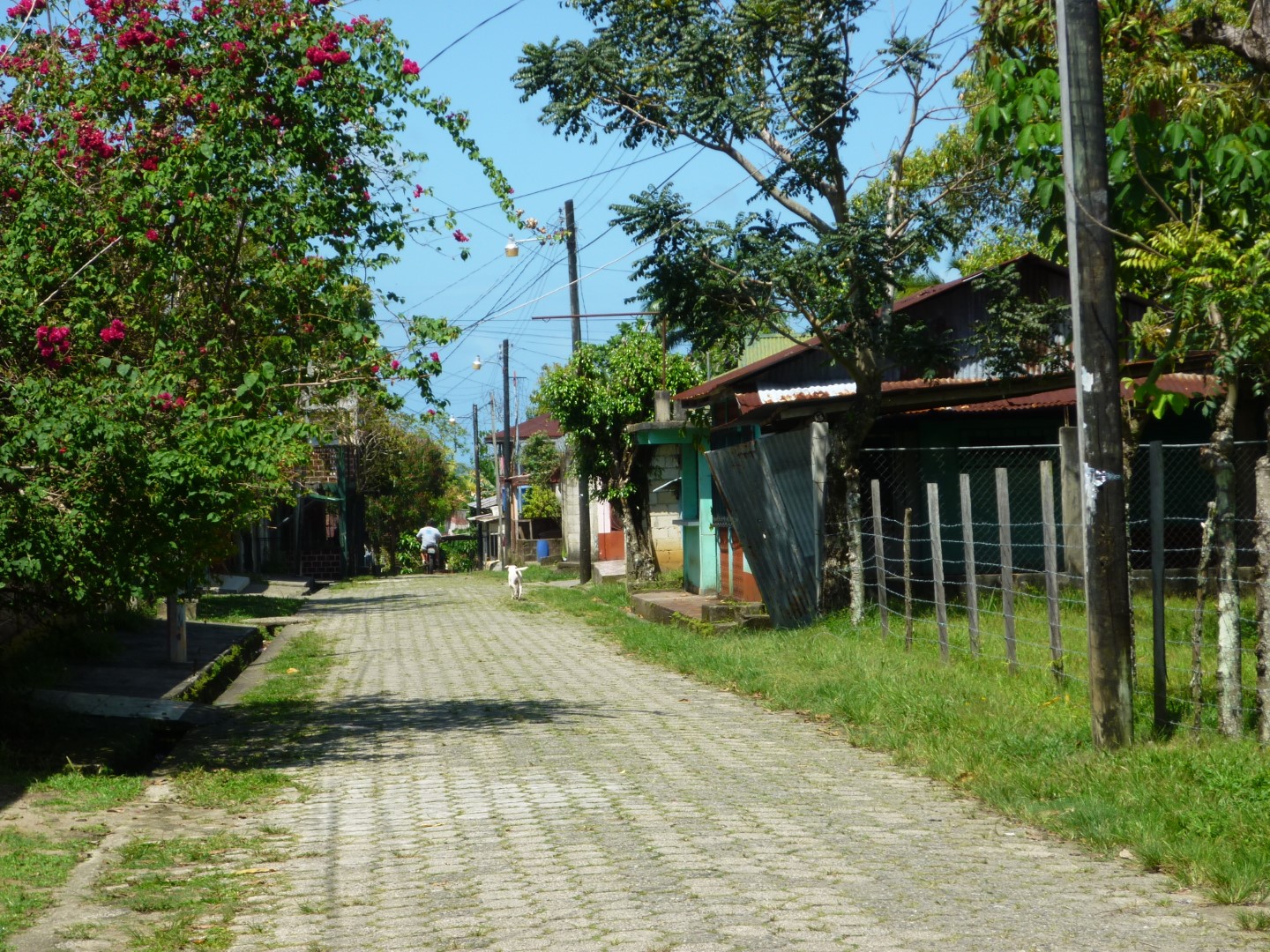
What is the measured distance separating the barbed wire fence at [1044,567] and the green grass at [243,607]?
11077mm

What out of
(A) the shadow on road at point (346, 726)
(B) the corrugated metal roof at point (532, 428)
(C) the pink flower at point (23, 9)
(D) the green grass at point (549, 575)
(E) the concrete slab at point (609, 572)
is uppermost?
(B) the corrugated metal roof at point (532, 428)

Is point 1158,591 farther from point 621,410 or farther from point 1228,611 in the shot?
point 621,410

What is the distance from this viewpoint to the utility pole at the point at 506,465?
4934 centimetres

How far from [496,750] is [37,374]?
3.87m

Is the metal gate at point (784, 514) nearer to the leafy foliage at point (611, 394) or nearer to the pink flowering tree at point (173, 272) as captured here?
the pink flowering tree at point (173, 272)

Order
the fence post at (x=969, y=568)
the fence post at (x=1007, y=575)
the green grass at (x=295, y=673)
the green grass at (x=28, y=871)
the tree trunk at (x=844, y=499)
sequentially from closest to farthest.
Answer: the green grass at (x=28, y=871) < the fence post at (x=1007, y=575) < the fence post at (x=969, y=568) < the green grass at (x=295, y=673) < the tree trunk at (x=844, y=499)

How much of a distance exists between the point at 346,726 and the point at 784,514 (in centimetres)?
673

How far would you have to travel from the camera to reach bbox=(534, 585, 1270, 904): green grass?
6012 millimetres

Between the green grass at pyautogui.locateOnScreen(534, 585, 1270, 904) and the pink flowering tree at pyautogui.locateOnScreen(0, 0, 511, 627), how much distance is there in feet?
13.9

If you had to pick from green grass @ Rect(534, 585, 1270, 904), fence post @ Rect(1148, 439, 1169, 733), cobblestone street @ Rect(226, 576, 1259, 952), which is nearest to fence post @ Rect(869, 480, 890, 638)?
green grass @ Rect(534, 585, 1270, 904)

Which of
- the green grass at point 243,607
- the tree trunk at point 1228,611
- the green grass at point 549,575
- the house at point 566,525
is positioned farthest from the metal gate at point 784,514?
the green grass at point 549,575

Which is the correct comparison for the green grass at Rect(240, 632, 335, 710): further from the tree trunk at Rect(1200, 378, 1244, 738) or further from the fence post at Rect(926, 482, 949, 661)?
the tree trunk at Rect(1200, 378, 1244, 738)

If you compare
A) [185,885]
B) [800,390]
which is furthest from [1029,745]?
[800,390]

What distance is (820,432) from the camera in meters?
15.0
